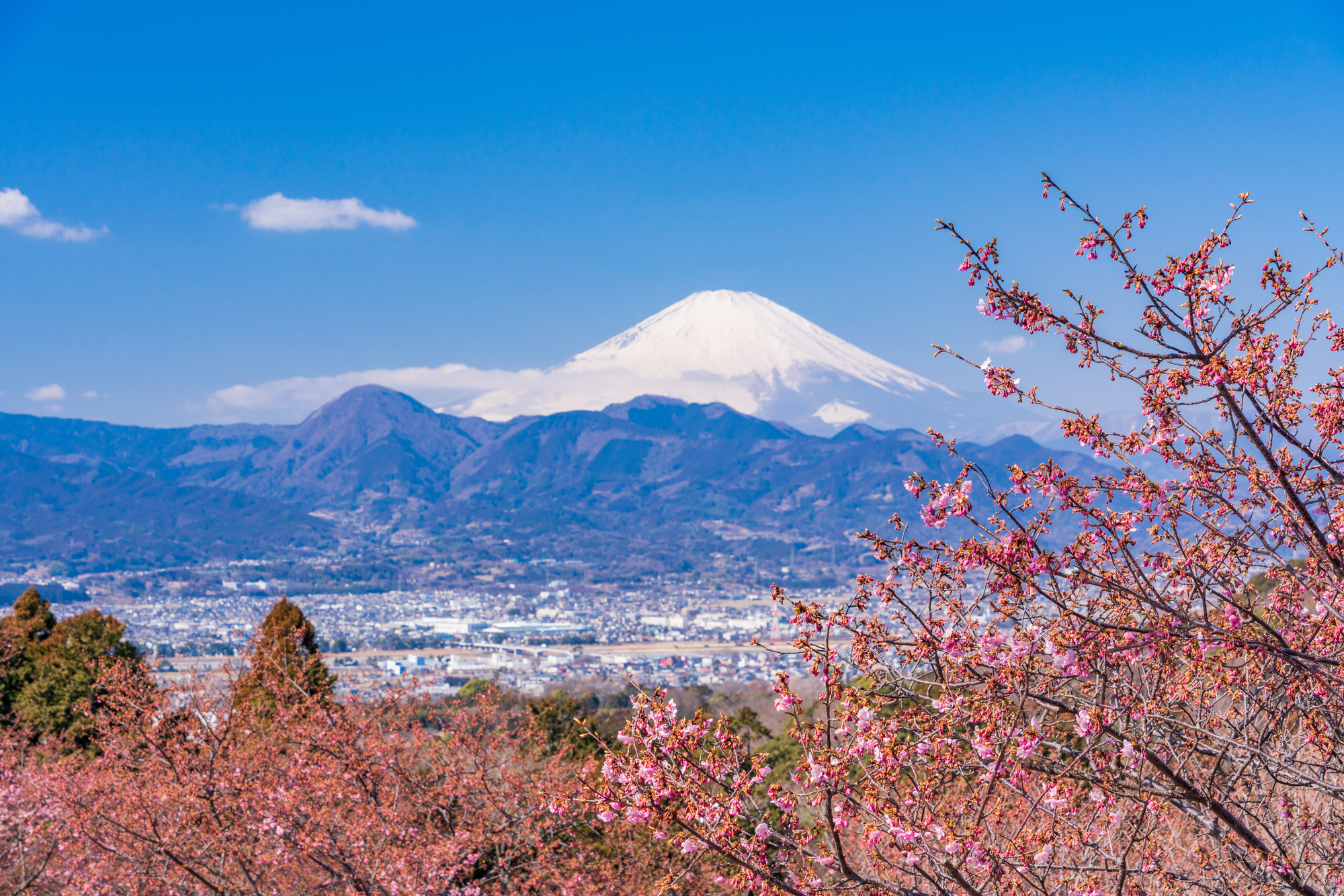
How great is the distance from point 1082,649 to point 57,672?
21.2 metres

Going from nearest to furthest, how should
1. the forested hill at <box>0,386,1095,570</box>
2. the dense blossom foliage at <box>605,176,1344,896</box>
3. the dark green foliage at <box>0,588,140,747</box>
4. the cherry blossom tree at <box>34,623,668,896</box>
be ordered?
1. the dense blossom foliage at <box>605,176,1344,896</box>
2. the cherry blossom tree at <box>34,623,668,896</box>
3. the dark green foliage at <box>0,588,140,747</box>
4. the forested hill at <box>0,386,1095,570</box>

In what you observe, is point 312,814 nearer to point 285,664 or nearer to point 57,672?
point 285,664

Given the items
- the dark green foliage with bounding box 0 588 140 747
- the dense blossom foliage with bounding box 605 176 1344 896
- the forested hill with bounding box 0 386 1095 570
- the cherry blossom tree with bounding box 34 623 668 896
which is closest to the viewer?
the dense blossom foliage with bounding box 605 176 1344 896

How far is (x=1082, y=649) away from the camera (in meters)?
2.74

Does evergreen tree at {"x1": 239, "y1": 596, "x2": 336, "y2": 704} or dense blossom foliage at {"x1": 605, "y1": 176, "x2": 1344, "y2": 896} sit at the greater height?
dense blossom foliage at {"x1": 605, "y1": 176, "x2": 1344, "y2": 896}

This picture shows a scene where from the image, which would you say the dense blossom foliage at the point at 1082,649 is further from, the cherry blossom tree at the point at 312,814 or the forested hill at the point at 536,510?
the forested hill at the point at 536,510

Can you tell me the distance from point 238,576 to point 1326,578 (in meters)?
142

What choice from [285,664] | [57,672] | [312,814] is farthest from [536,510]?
[312,814]

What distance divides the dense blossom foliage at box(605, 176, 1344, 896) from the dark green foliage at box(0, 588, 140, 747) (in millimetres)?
17362

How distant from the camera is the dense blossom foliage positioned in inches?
112

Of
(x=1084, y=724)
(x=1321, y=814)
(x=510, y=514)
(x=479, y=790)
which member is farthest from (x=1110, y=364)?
(x=510, y=514)

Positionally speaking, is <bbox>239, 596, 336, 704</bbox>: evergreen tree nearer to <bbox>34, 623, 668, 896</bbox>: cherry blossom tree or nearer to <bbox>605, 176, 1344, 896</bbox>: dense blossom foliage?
<bbox>34, 623, 668, 896</bbox>: cherry blossom tree

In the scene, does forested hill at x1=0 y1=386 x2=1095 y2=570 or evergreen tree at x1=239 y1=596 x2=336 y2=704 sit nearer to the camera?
evergreen tree at x1=239 y1=596 x2=336 y2=704

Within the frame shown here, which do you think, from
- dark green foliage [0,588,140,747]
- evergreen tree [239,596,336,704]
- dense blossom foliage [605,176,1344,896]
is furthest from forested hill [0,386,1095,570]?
dense blossom foliage [605,176,1344,896]
